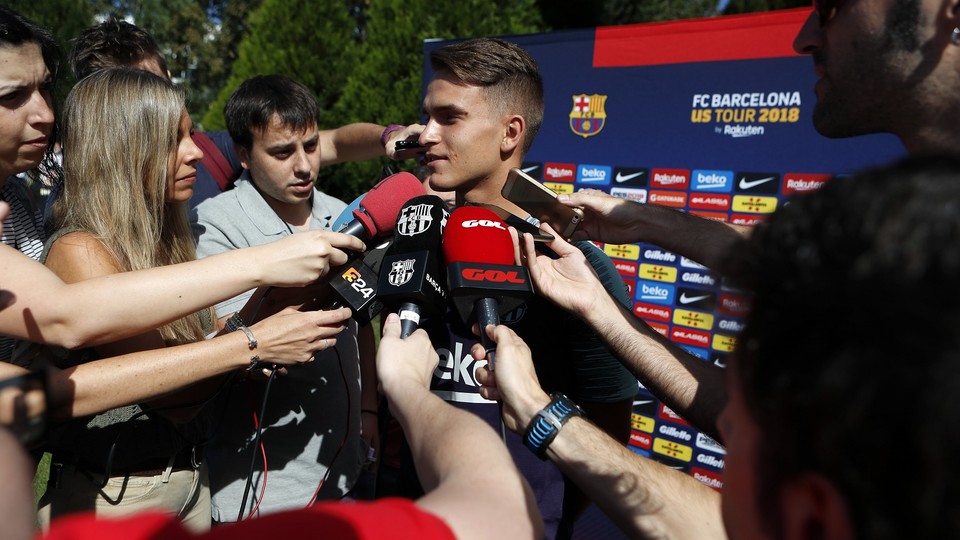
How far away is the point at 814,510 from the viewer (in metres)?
0.61

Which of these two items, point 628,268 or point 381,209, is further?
A: point 628,268

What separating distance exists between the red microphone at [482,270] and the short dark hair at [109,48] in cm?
219

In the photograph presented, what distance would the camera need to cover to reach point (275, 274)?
1.57 meters

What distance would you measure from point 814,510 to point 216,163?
2.92 m

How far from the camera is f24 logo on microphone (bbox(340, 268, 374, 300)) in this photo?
64.4 inches

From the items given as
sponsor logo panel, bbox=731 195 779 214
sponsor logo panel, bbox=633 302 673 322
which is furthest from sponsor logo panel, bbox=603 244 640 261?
sponsor logo panel, bbox=731 195 779 214

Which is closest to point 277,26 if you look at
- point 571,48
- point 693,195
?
point 571,48

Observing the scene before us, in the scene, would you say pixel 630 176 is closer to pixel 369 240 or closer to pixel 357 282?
pixel 369 240

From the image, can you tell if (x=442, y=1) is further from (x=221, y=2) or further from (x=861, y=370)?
(x=221, y=2)

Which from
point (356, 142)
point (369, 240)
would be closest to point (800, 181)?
point (356, 142)

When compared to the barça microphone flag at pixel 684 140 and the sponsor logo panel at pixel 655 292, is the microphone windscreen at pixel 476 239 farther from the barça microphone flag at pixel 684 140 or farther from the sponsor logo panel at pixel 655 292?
the sponsor logo panel at pixel 655 292

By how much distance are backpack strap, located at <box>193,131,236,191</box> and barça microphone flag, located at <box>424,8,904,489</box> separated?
1.92 metres

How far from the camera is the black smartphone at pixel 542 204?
6.07ft

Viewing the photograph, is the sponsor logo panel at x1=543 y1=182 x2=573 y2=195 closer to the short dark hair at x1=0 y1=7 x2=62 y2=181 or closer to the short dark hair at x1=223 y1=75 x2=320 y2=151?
the short dark hair at x1=223 y1=75 x2=320 y2=151
